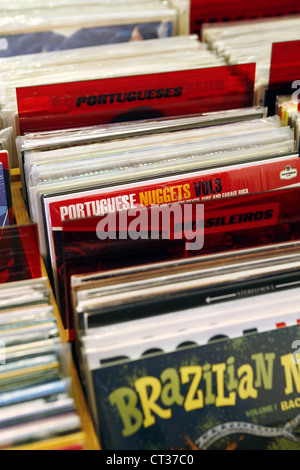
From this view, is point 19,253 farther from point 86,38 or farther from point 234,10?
point 234,10

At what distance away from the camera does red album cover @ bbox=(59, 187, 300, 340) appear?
97 cm

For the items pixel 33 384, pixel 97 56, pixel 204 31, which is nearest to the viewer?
pixel 33 384

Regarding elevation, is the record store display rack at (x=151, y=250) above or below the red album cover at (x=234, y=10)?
below

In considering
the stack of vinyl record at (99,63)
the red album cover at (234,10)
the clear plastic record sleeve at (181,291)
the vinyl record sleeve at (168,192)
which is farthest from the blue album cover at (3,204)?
the red album cover at (234,10)

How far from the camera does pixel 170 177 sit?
110cm

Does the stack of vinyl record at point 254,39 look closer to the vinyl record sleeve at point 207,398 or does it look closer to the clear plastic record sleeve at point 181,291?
the clear plastic record sleeve at point 181,291

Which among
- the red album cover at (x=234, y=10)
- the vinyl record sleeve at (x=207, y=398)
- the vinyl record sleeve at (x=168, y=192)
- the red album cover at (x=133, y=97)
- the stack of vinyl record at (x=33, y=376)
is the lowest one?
the vinyl record sleeve at (x=207, y=398)

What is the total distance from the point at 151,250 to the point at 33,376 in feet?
1.06

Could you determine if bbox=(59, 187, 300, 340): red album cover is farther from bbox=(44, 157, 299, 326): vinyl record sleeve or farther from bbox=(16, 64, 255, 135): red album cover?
bbox=(16, 64, 255, 135): red album cover

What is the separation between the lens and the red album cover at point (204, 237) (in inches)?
38.1

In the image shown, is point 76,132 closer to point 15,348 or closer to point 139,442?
point 15,348

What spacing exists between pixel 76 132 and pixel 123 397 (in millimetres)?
663

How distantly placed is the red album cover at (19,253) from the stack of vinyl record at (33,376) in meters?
0.08

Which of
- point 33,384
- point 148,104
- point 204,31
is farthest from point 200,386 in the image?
point 204,31
